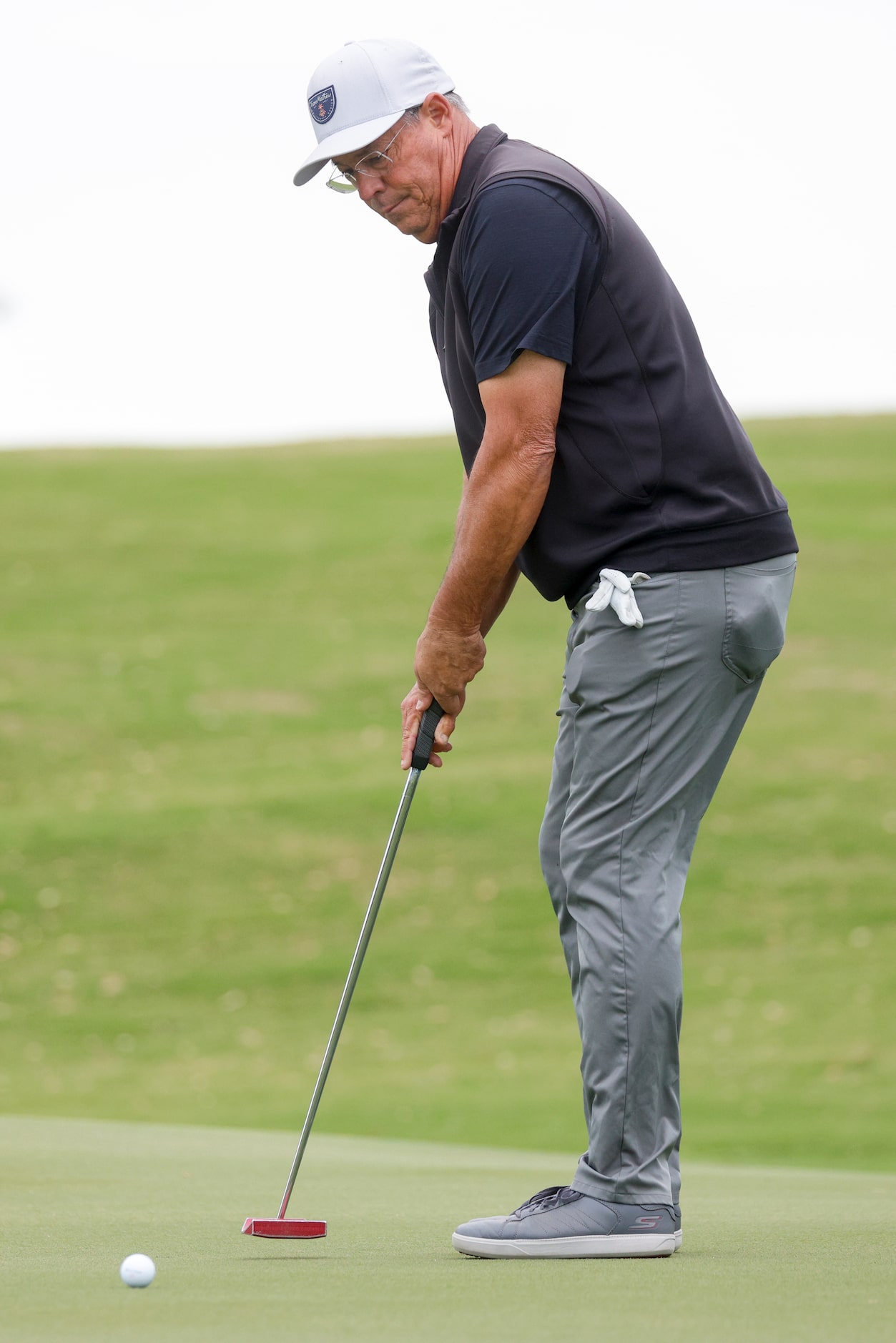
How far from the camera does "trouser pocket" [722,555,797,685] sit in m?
3.05

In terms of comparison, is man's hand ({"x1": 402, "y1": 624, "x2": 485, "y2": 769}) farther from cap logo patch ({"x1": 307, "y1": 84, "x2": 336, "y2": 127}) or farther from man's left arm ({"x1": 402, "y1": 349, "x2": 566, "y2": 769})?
cap logo patch ({"x1": 307, "y1": 84, "x2": 336, "y2": 127})

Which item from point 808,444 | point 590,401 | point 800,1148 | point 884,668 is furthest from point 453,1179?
point 808,444

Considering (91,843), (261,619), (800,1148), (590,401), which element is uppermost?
(590,401)

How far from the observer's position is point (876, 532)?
65.9ft

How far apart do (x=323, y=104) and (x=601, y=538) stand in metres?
0.90

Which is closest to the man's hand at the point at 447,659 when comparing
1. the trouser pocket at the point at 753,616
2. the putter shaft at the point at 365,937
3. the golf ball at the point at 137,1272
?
the putter shaft at the point at 365,937

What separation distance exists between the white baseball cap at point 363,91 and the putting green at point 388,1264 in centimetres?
184

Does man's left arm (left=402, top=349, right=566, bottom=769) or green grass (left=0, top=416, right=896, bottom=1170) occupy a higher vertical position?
man's left arm (left=402, top=349, right=566, bottom=769)

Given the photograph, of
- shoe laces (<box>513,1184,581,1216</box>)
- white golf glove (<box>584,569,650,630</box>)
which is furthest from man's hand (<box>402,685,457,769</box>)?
shoe laces (<box>513,1184,581,1216</box>)

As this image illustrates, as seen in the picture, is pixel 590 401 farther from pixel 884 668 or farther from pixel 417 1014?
pixel 884 668

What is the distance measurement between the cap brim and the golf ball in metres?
1.81

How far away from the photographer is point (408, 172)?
3113mm

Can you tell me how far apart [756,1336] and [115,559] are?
1775 cm

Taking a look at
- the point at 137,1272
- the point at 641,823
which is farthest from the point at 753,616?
the point at 137,1272
